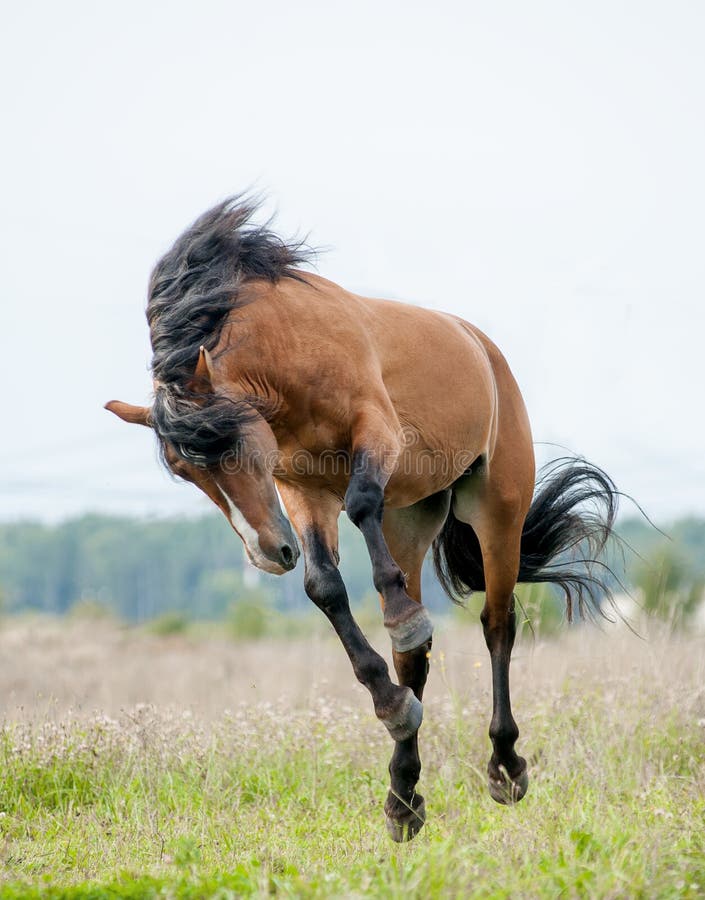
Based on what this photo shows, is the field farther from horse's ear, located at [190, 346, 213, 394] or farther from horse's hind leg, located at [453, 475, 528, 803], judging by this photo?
horse's ear, located at [190, 346, 213, 394]

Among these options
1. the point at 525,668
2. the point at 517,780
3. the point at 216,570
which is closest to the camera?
the point at 517,780

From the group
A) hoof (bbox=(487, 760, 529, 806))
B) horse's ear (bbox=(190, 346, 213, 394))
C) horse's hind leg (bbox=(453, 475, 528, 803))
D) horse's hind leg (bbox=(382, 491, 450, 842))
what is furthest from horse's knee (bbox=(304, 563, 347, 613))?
hoof (bbox=(487, 760, 529, 806))

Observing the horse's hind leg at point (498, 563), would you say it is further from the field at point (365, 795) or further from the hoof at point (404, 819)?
the hoof at point (404, 819)

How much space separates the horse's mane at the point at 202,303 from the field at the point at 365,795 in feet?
Result: 5.75

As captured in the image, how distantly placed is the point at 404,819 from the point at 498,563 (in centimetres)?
173

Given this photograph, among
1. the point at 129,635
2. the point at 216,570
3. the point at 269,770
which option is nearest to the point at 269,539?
the point at 269,770

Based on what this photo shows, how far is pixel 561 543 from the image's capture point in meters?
6.98

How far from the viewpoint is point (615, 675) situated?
27.5ft

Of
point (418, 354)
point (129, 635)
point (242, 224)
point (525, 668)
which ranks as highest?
point (242, 224)

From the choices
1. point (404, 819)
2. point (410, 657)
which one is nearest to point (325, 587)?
point (404, 819)

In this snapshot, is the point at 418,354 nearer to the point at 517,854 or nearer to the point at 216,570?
the point at 517,854

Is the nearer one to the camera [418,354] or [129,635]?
[418,354]

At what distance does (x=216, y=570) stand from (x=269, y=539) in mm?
115020

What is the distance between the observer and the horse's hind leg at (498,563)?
6.05 metres
